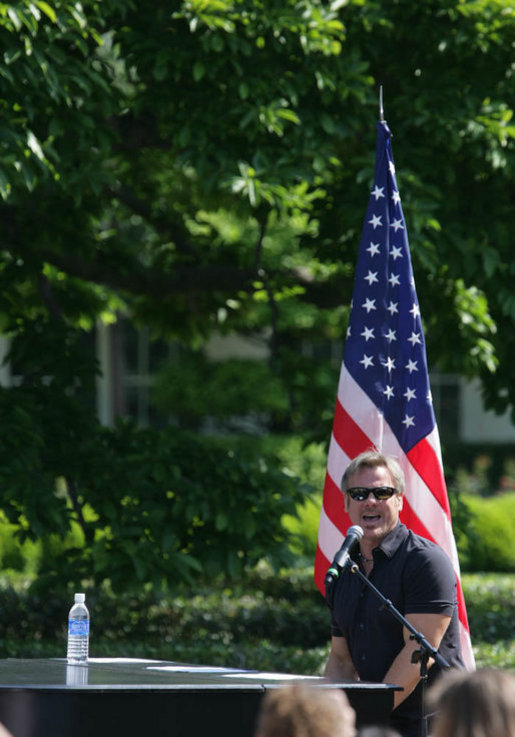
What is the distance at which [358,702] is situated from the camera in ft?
15.1

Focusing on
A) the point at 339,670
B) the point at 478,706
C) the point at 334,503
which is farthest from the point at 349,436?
the point at 478,706

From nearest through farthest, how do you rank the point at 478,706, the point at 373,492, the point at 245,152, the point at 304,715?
the point at 478,706 < the point at 304,715 < the point at 373,492 < the point at 245,152

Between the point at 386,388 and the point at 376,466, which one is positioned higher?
the point at 386,388

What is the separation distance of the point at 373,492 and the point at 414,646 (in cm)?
65

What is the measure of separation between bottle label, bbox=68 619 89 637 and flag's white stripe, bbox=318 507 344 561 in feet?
5.18

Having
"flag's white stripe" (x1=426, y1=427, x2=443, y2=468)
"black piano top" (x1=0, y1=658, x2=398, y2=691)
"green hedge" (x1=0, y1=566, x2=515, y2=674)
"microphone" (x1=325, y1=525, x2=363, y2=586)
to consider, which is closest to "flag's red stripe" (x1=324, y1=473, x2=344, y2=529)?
"flag's white stripe" (x1=426, y1=427, x2=443, y2=468)

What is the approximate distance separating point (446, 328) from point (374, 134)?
6.23 feet

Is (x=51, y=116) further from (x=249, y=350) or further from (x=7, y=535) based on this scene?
(x=249, y=350)

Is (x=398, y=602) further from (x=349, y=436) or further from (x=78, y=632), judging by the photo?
(x=349, y=436)

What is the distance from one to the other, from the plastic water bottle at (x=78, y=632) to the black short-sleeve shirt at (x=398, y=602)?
123 centimetres

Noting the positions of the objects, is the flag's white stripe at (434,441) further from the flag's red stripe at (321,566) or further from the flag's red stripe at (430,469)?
the flag's red stripe at (321,566)

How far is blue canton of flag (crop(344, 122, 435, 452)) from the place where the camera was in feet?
22.1

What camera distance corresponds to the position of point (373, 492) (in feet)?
16.6

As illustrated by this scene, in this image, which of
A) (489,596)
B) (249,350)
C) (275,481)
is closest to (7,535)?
(489,596)
